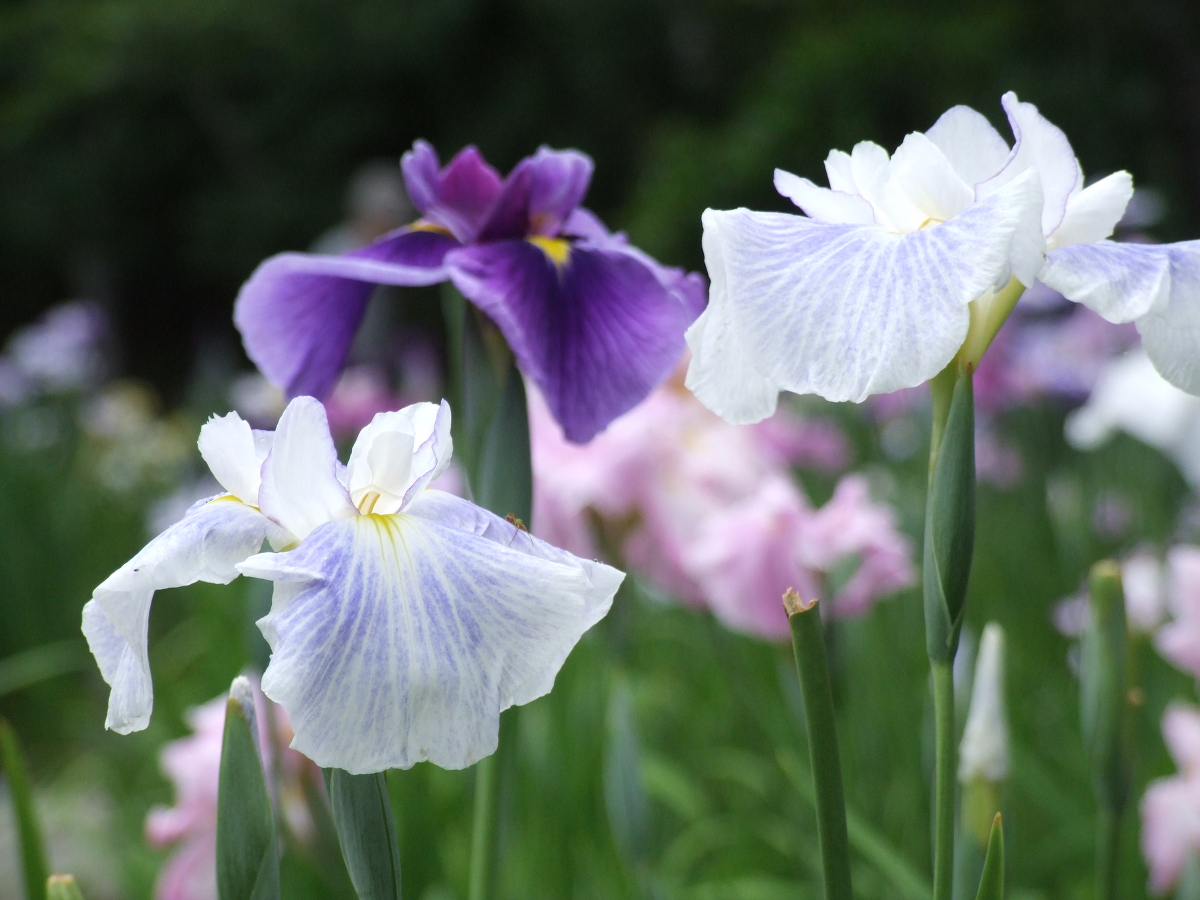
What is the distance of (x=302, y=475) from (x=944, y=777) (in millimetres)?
241

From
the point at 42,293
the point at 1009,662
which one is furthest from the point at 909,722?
the point at 42,293

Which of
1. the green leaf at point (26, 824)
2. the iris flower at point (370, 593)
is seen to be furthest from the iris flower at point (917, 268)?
the green leaf at point (26, 824)

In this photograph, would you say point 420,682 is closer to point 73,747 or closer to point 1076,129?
point 73,747

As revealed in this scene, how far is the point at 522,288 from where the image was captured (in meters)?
0.54

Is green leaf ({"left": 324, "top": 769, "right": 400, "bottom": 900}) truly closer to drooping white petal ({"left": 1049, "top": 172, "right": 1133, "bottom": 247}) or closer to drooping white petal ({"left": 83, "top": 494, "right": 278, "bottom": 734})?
drooping white petal ({"left": 83, "top": 494, "right": 278, "bottom": 734})

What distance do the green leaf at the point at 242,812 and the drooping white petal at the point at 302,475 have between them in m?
0.06

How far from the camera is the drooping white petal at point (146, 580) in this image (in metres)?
0.32

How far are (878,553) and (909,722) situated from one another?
15.4 inches

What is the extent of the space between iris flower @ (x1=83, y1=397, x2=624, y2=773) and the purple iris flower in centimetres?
17

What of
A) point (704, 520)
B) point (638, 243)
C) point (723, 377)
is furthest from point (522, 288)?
point (638, 243)

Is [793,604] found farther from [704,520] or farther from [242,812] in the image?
[704,520]

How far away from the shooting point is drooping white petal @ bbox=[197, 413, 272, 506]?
352 millimetres

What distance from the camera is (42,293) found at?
9945mm

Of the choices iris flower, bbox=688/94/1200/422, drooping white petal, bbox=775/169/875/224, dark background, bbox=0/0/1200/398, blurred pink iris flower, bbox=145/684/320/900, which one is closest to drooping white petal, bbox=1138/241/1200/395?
iris flower, bbox=688/94/1200/422
